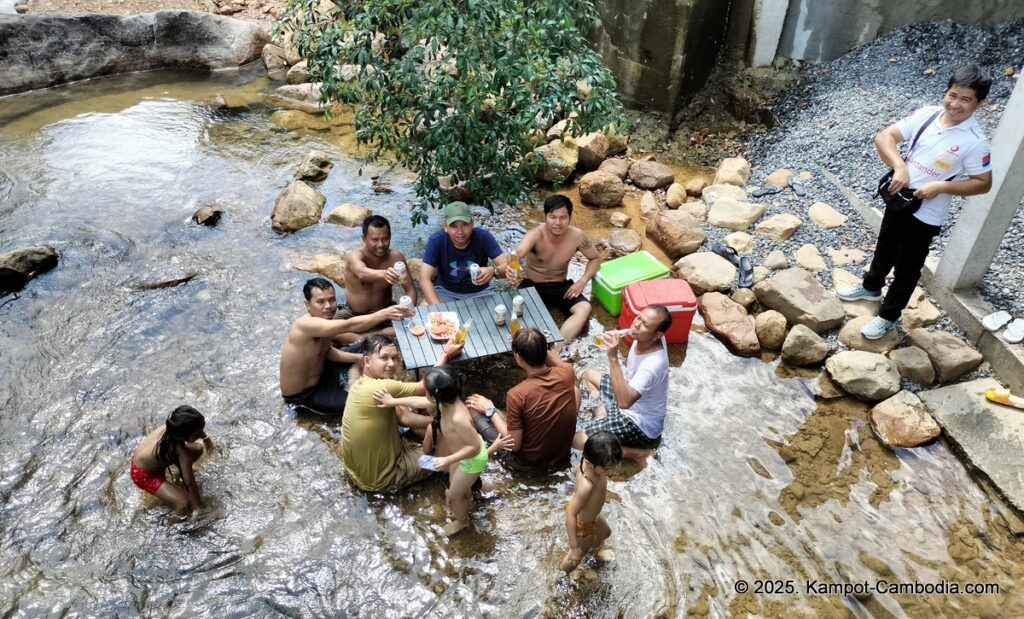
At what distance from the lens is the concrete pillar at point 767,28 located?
10.0 m

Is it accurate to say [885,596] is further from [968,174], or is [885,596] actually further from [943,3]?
[943,3]

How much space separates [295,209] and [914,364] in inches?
296

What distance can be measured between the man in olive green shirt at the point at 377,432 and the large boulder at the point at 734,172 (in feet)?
19.9

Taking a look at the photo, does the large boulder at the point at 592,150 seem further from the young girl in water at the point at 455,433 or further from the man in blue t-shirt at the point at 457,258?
the young girl in water at the point at 455,433

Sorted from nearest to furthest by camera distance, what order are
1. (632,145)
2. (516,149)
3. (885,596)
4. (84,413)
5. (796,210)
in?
(885,596), (84,413), (516,149), (796,210), (632,145)

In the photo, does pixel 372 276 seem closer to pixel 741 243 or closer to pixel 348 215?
pixel 348 215

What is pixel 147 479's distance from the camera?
189 inches

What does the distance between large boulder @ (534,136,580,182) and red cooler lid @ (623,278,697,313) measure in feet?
11.0

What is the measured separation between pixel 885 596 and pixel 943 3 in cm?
881

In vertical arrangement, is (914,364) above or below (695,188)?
below

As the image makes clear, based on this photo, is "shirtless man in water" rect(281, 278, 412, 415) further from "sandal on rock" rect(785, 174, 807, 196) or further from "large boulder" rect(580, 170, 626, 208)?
"sandal on rock" rect(785, 174, 807, 196)

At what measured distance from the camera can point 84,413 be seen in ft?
19.3

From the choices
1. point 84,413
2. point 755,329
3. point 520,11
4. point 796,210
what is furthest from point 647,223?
point 84,413

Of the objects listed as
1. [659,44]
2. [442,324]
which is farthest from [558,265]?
[659,44]
